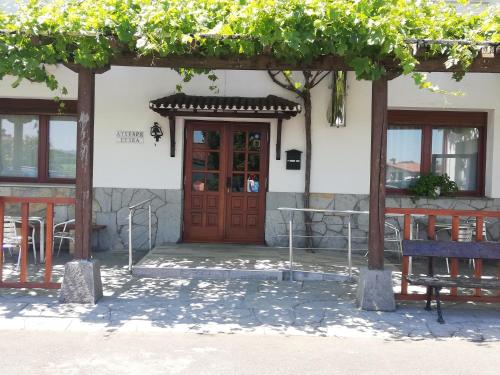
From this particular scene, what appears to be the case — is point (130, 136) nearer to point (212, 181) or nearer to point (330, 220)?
point (212, 181)

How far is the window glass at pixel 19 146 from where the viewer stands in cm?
952

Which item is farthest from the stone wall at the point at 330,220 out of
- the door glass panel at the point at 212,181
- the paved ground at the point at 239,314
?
the paved ground at the point at 239,314

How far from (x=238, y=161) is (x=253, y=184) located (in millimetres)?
493

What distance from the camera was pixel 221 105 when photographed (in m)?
8.38

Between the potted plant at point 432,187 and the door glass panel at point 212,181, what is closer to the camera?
the potted plant at point 432,187

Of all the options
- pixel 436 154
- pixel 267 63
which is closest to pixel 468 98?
pixel 436 154

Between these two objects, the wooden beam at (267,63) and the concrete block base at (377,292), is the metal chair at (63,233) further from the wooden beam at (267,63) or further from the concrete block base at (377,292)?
the concrete block base at (377,292)

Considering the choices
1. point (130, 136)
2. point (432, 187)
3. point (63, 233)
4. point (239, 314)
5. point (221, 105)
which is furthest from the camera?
point (130, 136)

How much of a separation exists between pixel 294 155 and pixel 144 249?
10.2ft

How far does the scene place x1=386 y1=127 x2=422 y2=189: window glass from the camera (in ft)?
31.2

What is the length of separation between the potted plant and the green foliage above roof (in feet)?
12.2

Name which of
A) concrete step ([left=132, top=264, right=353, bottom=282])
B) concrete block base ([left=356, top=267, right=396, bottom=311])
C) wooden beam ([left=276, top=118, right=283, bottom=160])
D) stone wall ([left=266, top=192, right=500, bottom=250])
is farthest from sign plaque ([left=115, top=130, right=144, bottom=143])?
concrete block base ([left=356, top=267, right=396, bottom=311])

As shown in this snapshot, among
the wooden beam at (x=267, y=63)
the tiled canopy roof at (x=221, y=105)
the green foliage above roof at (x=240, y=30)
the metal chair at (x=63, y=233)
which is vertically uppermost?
the green foliage above roof at (x=240, y=30)

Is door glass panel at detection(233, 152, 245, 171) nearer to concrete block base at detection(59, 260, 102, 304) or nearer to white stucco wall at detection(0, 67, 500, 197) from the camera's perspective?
white stucco wall at detection(0, 67, 500, 197)
